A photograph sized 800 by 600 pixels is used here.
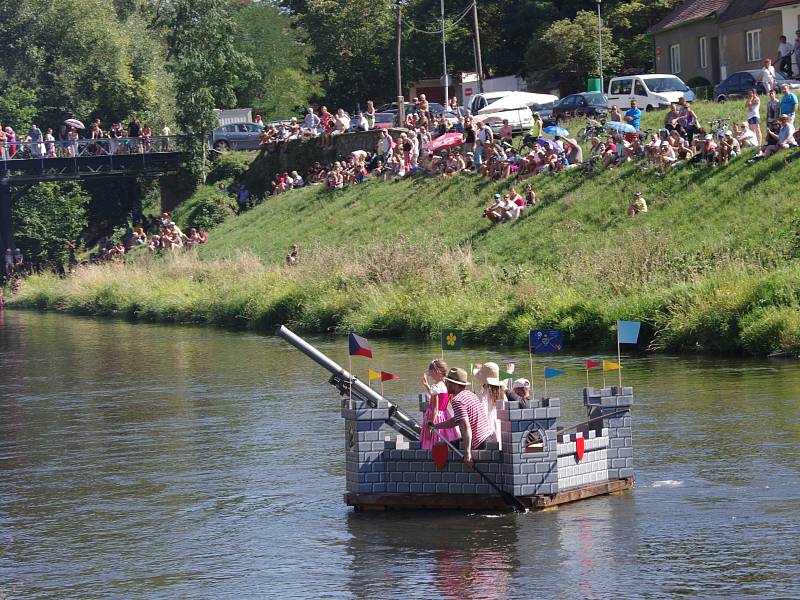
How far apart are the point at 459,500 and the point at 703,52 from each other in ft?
158

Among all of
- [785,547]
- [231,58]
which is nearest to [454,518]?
[785,547]

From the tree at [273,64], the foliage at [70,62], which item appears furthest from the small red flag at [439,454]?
the tree at [273,64]

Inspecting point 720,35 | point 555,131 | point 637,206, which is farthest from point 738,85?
point 637,206

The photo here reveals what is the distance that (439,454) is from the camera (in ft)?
45.1

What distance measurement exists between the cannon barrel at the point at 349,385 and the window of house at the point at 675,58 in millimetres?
48938

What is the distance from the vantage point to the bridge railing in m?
59.1

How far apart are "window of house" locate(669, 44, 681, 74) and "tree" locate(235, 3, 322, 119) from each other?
29074 millimetres

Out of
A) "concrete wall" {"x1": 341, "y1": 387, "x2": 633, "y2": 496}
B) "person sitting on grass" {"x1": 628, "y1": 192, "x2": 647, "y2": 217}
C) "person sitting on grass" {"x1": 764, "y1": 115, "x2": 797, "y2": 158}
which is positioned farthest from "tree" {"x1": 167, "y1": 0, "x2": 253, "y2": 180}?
"concrete wall" {"x1": 341, "y1": 387, "x2": 633, "y2": 496}

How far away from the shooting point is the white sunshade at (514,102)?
49781mm

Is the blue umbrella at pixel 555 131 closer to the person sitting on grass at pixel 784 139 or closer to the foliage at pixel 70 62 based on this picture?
the person sitting on grass at pixel 784 139

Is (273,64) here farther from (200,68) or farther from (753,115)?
(753,115)

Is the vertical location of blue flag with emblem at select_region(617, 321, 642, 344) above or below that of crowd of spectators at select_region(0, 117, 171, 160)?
below

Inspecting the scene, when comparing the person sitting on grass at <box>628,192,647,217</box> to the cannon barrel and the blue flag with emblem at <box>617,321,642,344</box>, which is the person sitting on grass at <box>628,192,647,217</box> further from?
the cannon barrel

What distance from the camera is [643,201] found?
34.3 meters
